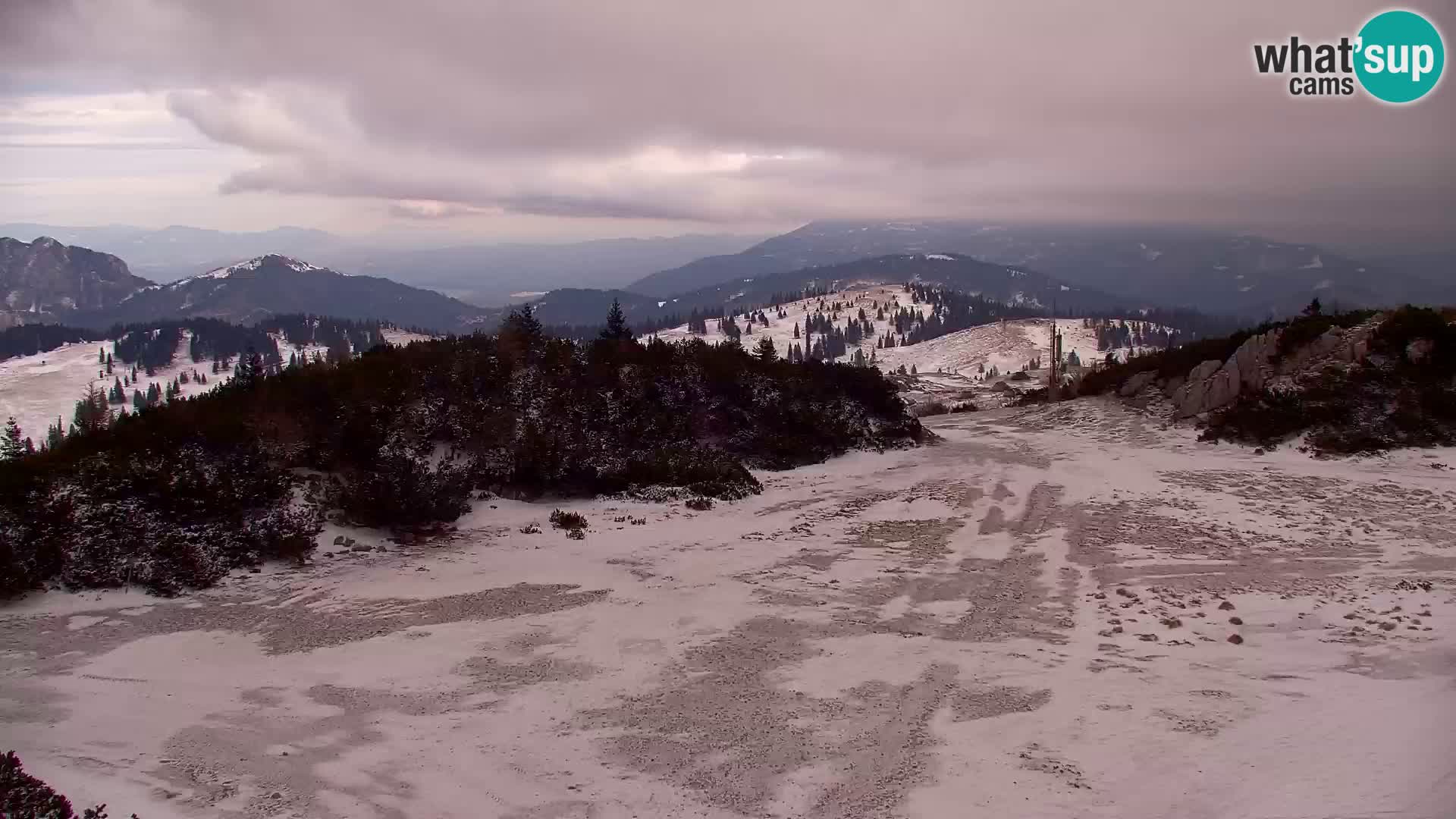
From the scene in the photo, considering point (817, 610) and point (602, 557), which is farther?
point (602, 557)

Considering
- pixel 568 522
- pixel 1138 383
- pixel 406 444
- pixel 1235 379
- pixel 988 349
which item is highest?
pixel 406 444

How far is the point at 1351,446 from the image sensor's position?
19.3 metres

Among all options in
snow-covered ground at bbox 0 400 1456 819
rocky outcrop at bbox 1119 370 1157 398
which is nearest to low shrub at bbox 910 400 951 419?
rocky outcrop at bbox 1119 370 1157 398

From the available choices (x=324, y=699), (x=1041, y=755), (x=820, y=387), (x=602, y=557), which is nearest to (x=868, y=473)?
(x=820, y=387)

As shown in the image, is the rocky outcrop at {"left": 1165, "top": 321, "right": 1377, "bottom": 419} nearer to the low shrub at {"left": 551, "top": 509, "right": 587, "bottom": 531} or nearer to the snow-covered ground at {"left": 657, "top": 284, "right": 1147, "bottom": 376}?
the low shrub at {"left": 551, "top": 509, "right": 587, "bottom": 531}

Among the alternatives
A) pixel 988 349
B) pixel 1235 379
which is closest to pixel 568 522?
pixel 1235 379

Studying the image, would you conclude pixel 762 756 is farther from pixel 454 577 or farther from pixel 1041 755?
pixel 454 577

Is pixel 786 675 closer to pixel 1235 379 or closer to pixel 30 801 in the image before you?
pixel 30 801

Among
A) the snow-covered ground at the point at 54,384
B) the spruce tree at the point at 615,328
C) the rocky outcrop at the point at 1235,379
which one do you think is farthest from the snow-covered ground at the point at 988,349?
the snow-covered ground at the point at 54,384

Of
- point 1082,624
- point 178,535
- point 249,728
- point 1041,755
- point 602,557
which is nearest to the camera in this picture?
point 1041,755

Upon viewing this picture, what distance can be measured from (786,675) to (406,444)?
1153 cm

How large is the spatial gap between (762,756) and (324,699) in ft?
15.8

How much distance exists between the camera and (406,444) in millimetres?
16531

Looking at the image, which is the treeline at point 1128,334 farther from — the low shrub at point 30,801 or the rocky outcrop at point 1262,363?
the low shrub at point 30,801
